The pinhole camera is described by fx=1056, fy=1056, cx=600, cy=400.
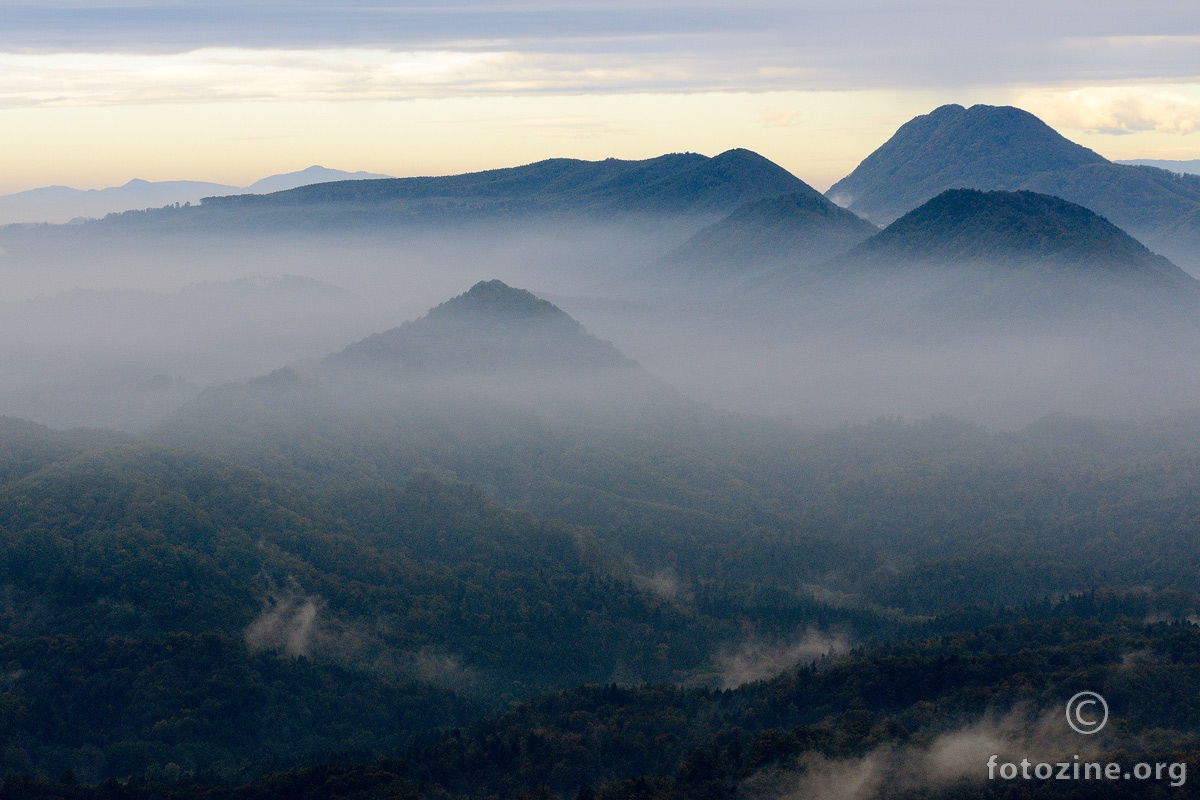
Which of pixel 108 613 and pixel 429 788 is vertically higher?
pixel 108 613

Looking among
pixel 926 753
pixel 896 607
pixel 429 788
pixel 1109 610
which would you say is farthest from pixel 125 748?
pixel 1109 610

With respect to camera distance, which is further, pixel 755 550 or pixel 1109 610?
pixel 755 550

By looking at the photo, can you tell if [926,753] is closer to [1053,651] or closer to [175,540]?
[1053,651]

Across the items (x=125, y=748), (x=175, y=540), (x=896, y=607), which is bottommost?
(x=896, y=607)

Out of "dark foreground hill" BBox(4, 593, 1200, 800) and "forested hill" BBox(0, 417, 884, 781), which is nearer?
"dark foreground hill" BBox(4, 593, 1200, 800)

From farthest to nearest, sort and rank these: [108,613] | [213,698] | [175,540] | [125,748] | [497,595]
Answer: [497,595] → [175,540] → [108,613] → [213,698] → [125,748]

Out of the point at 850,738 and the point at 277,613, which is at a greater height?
the point at 277,613

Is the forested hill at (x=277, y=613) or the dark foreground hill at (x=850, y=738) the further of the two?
the forested hill at (x=277, y=613)

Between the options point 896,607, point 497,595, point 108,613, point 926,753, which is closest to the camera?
point 926,753

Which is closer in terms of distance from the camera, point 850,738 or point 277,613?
point 850,738
